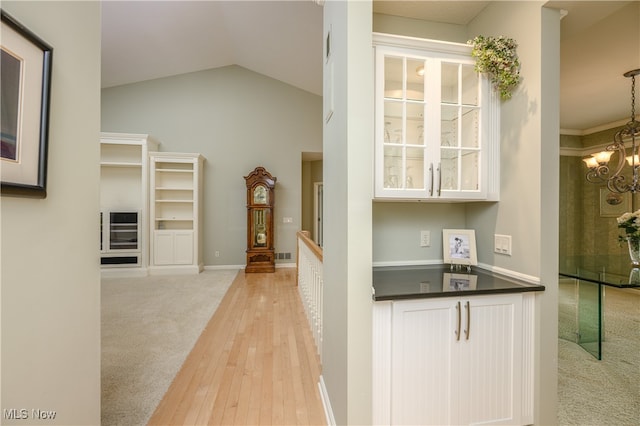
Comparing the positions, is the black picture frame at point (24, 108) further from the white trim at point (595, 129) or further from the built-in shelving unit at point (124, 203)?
the white trim at point (595, 129)

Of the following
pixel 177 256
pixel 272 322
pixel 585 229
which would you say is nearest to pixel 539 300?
pixel 272 322

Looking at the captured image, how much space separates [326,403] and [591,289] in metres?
2.90

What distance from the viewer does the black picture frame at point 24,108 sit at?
807 mm

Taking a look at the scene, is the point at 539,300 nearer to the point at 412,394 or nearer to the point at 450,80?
the point at 412,394

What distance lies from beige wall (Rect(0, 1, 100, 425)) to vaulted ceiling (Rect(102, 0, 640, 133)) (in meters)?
1.72

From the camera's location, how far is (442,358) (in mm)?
1461

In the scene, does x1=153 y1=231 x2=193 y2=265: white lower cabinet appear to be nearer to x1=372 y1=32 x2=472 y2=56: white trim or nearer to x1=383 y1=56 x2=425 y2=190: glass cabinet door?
x1=383 y1=56 x2=425 y2=190: glass cabinet door

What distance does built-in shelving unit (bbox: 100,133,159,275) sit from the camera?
531 cm

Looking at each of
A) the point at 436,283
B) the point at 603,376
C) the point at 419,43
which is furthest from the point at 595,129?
the point at 436,283

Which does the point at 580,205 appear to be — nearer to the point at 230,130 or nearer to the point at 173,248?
the point at 230,130

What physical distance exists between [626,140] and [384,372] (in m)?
6.32

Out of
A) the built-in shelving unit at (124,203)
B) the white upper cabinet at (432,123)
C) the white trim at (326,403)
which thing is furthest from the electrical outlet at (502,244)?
the built-in shelving unit at (124,203)

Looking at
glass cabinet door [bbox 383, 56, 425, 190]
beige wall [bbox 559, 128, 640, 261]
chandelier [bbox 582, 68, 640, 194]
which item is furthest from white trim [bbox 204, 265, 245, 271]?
beige wall [bbox 559, 128, 640, 261]

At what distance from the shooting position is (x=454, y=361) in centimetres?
147
